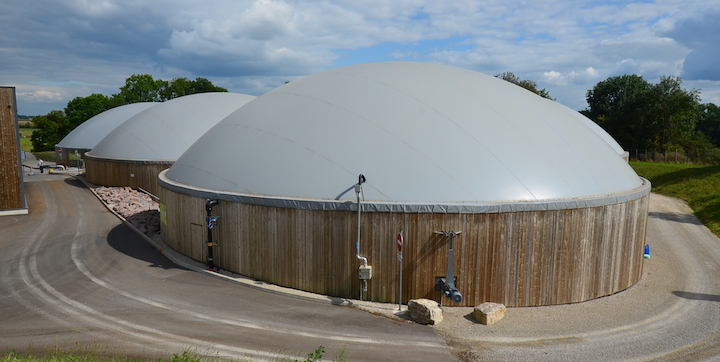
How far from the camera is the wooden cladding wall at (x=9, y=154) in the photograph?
81.1ft

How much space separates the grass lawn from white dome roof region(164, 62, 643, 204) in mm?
15604

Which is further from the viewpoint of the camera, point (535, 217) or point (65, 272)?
point (65, 272)

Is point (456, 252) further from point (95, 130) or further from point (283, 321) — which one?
point (95, 130)

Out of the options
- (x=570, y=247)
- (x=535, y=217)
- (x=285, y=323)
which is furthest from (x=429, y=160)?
(x=285, y=323)

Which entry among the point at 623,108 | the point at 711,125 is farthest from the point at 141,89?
the point at 711,125

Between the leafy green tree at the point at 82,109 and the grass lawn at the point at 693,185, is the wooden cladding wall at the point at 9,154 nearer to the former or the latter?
the grass lawn at the point at 693,185

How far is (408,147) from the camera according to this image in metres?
13.2

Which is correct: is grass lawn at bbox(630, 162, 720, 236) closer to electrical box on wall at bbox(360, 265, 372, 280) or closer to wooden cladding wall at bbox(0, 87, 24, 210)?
electrical box on wall at bbox(360, 265, 372, 280)

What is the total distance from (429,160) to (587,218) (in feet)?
15.8

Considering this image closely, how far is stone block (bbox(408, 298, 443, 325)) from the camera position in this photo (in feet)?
36.9

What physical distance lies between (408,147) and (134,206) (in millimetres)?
19487

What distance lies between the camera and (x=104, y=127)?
165 ft

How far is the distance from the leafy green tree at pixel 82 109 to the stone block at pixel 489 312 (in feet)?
284

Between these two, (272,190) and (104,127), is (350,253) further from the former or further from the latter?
(104,127)
